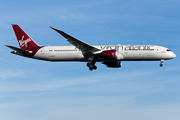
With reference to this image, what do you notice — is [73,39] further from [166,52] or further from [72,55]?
[166,52]

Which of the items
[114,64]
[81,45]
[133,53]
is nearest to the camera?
[133,53]

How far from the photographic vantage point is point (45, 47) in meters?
52.3

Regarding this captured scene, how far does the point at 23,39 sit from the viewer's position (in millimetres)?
54219

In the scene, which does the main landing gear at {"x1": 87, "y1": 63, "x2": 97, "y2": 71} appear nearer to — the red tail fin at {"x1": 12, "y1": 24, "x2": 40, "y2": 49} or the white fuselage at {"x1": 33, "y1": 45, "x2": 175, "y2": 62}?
the white fuselage at {"x1": 33, "y1": 45, "x2": 175, "y2": 62}

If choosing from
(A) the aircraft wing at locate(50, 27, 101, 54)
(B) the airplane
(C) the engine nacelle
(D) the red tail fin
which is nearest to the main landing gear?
(B) the airplane

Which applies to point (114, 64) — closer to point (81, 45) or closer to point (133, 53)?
point (133, 53)

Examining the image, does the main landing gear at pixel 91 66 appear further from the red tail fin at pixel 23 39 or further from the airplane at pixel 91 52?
the red tail fin at pixel 23 39

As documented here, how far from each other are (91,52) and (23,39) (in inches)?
538

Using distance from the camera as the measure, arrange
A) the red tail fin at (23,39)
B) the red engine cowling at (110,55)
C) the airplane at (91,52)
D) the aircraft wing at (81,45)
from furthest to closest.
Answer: the red tail fin at (23,39) < the airplane at (91,52) < the red engine cowling at (110,55) < the aircraft wing at (81,45)

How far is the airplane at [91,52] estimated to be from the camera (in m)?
47.0

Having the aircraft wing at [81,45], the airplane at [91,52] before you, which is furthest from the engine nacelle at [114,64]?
the aircraft wing at [81,45]

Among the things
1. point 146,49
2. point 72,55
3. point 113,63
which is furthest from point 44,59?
point 146,49

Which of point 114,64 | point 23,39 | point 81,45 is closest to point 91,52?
point 81,45

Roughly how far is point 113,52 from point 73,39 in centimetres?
643
